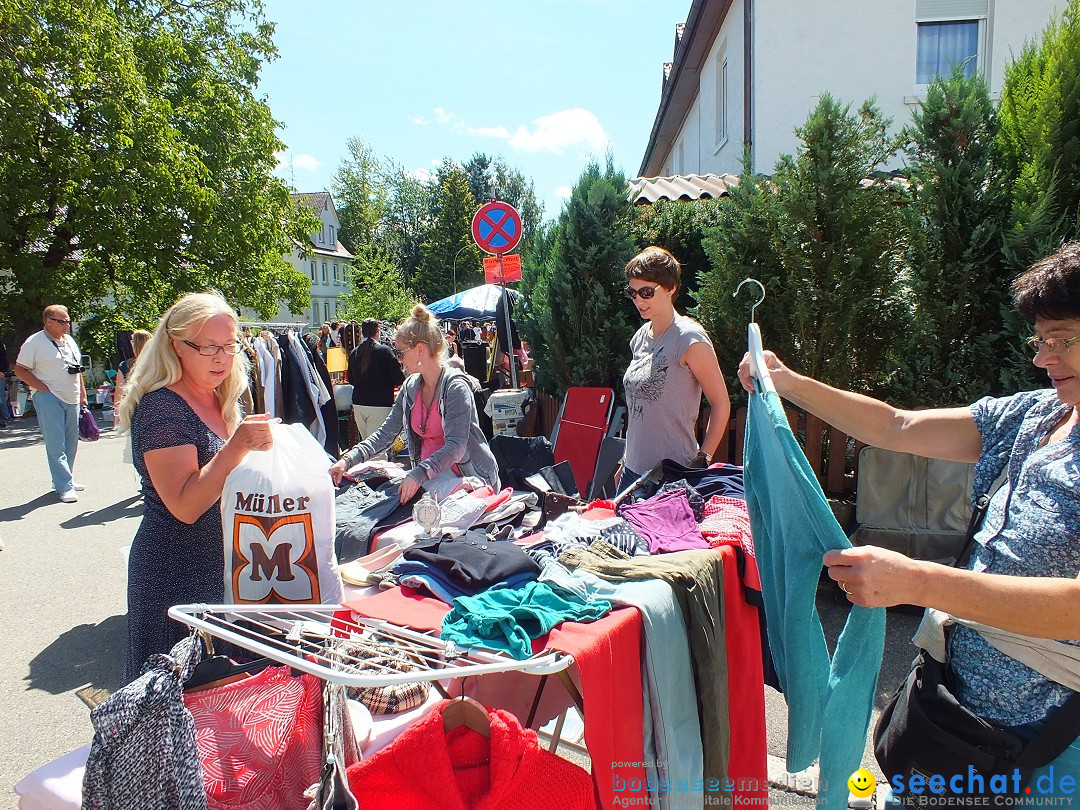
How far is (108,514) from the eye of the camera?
6879 millimetres

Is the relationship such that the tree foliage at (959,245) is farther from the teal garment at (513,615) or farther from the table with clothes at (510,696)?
the teal garment at (513,615)

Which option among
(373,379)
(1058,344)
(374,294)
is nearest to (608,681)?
(1058,344)

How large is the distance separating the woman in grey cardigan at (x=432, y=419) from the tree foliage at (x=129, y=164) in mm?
16248

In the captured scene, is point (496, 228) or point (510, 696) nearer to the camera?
point (510, 696)

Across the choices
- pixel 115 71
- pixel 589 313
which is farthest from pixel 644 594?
pixel 115 71

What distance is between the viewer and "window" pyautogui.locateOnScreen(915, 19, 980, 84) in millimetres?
8820

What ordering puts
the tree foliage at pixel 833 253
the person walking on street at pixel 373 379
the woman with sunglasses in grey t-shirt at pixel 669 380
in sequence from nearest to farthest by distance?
1. the woman with sunglasses in grey t-shirt at pixel 669 380
2. the tree foliage at pixel 833 253
3. the person walking on street at pixel 373 379

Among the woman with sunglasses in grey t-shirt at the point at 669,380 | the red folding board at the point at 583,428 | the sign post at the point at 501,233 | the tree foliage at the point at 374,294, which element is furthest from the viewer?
the tree foliage at the point at 374,294

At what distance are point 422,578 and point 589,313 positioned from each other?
5.03 m

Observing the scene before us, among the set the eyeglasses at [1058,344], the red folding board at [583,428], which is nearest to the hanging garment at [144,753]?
the eyeglasses at [1058,344]

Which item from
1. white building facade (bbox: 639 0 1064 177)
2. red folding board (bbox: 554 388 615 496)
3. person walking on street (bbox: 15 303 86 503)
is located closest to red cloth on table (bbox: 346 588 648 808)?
red folding board (bbox: 554 388 615 496)

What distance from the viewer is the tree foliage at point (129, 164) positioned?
15.2m

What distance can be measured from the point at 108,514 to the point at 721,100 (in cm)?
1123

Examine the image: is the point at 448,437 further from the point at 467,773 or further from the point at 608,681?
the point at 467,773
